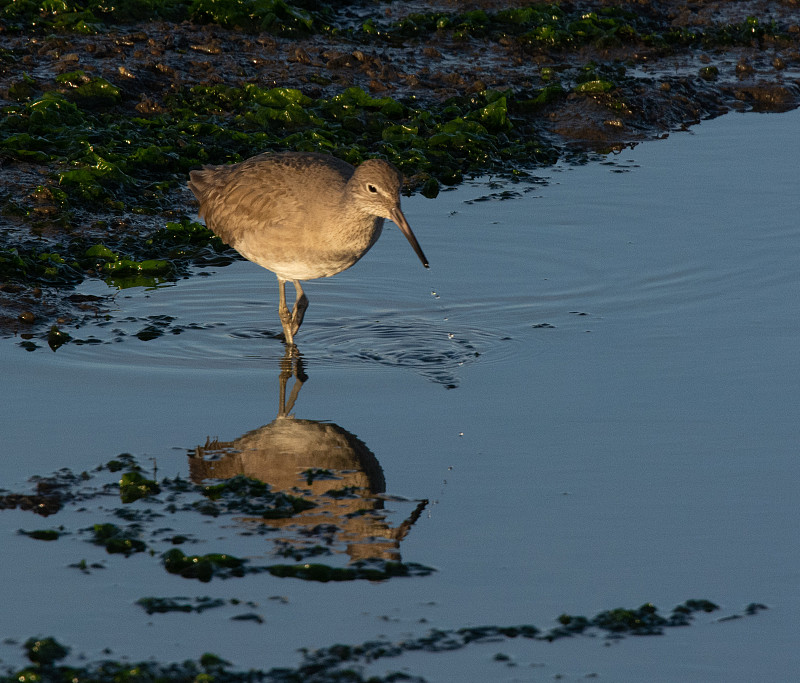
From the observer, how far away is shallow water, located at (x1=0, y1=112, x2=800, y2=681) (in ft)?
16.4

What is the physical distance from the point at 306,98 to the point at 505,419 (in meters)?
6.44

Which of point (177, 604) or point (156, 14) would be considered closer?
point (177, 604)

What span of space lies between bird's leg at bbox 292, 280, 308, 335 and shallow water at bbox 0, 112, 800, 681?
0.11 metres

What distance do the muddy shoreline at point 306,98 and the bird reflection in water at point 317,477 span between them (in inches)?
84.6

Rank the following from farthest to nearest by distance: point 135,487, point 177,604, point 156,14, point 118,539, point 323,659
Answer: point 156,14, point 135,487, point 118,539, point 177,604, point 323,659

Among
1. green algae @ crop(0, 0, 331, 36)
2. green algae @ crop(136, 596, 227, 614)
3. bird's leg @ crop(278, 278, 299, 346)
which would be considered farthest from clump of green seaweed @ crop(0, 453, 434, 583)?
green algae @ crop(0, 0, 331, 36)

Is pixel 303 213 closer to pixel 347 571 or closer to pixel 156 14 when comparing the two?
pixel 347 571

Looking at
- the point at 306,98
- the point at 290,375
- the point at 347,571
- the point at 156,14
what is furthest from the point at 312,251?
the point at 156,14

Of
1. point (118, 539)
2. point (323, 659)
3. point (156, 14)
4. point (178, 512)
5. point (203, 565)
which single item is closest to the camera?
point (323, 659)

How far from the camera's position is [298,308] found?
845 centimetres

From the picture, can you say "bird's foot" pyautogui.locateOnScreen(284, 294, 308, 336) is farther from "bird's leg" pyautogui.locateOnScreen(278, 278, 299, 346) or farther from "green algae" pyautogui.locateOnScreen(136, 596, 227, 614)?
"green algae" pyautogui.locateOnScreen(136, 596, 227, 614)

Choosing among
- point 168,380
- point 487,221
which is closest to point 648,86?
point 487,221

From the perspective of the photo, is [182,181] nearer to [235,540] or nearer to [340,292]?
[340,292]

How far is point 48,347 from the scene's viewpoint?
25.9 feet
